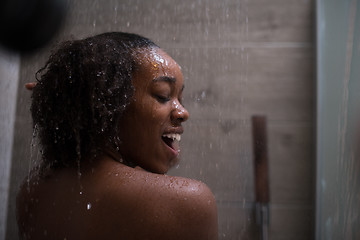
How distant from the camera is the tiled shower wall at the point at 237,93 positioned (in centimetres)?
139

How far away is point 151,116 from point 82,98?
0.13 meters

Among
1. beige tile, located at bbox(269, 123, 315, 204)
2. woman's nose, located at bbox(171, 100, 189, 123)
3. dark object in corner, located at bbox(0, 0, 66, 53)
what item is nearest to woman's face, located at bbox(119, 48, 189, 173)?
woman's nose, located at bbox(171, 100, 189, 123)

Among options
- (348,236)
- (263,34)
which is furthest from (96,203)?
(263,34)

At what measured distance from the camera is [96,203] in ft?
1.75

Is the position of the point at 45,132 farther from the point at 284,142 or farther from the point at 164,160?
the point at 284,142

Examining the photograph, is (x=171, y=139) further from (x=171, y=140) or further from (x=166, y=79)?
(x=166, y=79)

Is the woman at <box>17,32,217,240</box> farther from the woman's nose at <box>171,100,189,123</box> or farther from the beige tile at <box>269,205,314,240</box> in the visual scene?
the beige tile at <box>269,205,314,240</box>

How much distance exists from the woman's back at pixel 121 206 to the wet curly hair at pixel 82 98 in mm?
50

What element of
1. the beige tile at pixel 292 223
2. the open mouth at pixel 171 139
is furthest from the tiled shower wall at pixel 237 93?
the open mouth at pixel 171 139

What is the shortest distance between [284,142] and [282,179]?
162mm

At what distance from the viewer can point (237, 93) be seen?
4.82 feet

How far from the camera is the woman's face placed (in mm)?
621

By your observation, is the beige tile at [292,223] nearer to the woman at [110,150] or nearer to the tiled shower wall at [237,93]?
the tiled shower wall at [237,93]

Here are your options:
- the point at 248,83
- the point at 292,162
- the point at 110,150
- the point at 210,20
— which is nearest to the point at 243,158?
the point at 292,162
